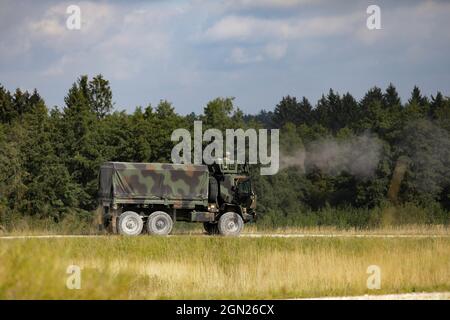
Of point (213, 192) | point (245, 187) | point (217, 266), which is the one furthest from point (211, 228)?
point (217, 266)

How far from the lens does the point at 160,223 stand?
3400 centimetres

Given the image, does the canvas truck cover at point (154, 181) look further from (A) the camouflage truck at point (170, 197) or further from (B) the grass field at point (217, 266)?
(B) the grass field at point (217, 266)

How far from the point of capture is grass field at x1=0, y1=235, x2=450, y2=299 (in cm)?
1683

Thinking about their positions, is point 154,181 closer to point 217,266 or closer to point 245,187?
point 245,187

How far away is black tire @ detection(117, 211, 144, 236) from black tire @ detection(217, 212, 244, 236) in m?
3.05

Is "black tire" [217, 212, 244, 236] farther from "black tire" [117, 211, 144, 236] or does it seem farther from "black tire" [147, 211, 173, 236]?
"black tire" [117, 211, 144, 236]

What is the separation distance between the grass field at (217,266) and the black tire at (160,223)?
2755 mm

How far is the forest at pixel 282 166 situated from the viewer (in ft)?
156

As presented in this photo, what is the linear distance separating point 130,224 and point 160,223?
1.18 metres

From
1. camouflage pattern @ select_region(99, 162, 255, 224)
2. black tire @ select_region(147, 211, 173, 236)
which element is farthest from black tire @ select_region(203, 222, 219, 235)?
black tire @ select_region(147, 211, 173, 236)

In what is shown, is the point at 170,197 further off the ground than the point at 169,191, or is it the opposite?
the point at 169,191

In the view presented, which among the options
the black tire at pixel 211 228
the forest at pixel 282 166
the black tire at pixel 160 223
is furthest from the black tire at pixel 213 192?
the forest at pixel 282 166
